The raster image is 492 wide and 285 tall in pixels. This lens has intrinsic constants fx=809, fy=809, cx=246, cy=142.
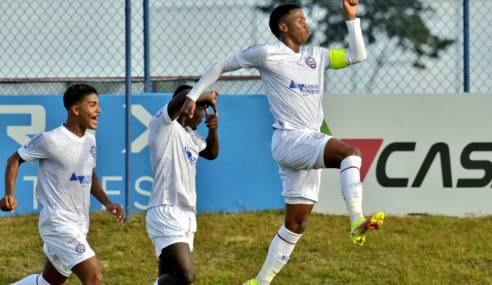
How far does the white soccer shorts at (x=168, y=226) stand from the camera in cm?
581

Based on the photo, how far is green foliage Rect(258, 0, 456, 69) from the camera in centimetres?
889

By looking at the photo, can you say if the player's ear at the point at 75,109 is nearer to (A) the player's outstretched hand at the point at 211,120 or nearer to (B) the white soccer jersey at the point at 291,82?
(A) the player's outstretched hand at the point at 211,120

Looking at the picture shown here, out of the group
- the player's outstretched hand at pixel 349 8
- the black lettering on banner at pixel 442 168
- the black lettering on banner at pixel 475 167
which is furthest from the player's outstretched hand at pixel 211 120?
the black lettering on banner at pixel 475 167

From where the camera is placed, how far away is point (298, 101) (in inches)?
244

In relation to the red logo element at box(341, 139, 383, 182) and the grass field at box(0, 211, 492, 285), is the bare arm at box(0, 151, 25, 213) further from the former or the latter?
the red logo element at box(341, 139, 383, 182)

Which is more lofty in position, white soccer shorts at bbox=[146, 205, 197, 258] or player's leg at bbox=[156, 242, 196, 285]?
white soccer shorts at bbox=[146, 205, 197, 258]

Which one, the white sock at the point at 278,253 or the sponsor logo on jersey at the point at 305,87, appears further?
the white sock at the point at 278,253

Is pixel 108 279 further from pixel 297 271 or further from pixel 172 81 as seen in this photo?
pixel 172 81

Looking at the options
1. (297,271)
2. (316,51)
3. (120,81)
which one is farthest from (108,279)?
(316,51)

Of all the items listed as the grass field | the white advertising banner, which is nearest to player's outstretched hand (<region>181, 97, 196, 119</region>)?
the grass field

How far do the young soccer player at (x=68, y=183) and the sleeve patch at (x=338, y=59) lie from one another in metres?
1.85

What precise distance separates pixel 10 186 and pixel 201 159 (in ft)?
10.9

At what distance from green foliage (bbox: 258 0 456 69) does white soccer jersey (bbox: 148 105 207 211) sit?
338 cm

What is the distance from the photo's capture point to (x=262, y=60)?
6156 millimetres
